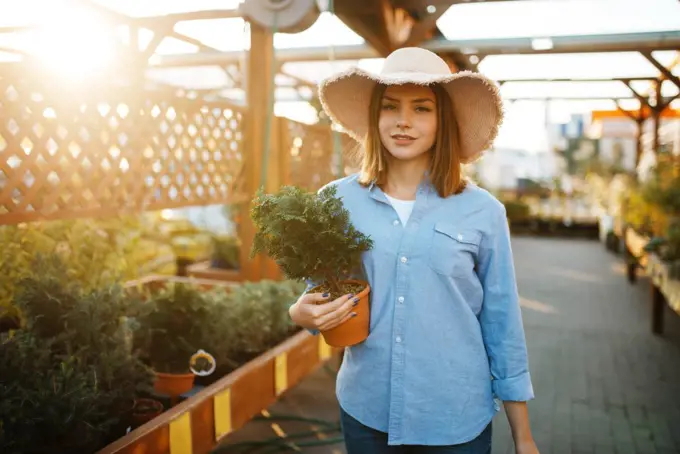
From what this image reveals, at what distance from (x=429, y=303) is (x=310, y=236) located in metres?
0.30

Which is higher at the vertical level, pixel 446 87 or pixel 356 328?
pixel 446 87

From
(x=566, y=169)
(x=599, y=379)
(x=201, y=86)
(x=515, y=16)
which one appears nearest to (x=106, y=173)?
(x=599, y=379)

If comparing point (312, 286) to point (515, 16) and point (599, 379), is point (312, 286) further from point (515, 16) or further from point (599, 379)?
point (515, 16)

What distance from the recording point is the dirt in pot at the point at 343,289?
1361 mm

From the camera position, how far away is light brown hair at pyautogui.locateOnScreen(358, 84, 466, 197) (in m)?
1.37

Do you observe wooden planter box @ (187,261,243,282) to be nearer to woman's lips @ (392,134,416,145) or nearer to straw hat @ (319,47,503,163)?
straw hat @ (319,47,503,163)

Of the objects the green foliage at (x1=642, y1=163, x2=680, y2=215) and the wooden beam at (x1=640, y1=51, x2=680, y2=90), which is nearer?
the wooden beam at (x1=640, y1=51, x2=680, y2=90)

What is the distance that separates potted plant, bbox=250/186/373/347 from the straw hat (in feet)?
0.99

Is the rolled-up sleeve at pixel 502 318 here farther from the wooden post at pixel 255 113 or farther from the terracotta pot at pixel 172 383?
the wooden post at pixel 255 113

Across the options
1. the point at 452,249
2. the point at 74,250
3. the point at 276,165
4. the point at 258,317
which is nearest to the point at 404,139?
the point at 452,249

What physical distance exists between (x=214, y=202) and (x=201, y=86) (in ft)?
16.5

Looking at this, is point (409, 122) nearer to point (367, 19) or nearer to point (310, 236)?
point (310, 236)

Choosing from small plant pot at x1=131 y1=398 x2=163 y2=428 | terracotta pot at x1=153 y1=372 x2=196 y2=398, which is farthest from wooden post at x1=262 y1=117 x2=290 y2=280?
small plant pot at x1=131 y1=398 x2=163 y2=428

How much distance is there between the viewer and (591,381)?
3.70 metres
